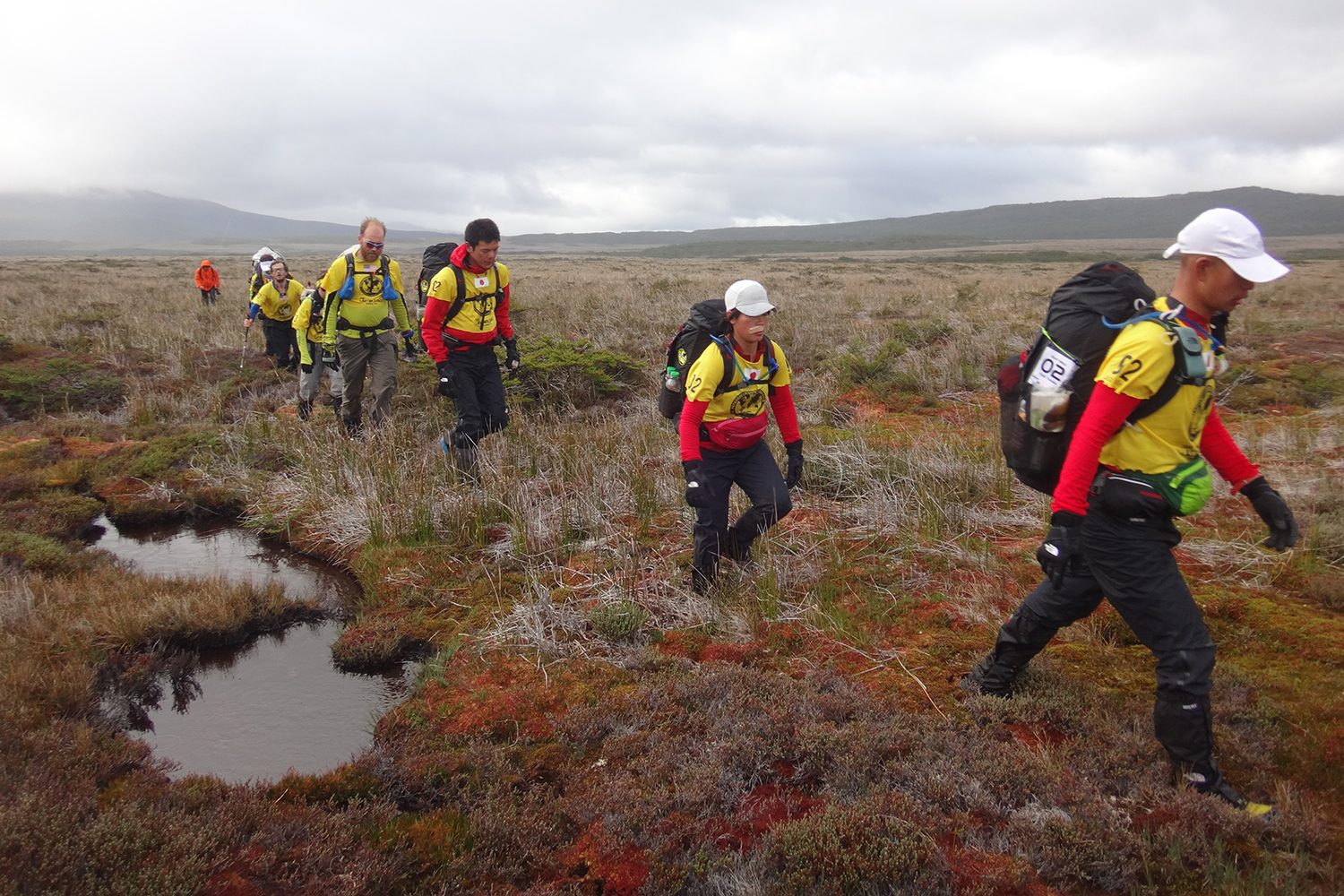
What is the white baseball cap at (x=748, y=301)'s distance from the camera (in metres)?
3.94

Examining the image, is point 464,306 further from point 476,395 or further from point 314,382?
point 314,382


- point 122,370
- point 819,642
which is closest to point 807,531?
point 819,642

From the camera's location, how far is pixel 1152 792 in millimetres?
2816

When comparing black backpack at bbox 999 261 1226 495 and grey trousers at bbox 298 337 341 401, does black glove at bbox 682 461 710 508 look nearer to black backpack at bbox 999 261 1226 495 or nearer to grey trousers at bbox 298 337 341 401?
black backpack at bbox 999 261 1226 495

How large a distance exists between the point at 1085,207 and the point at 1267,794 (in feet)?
726

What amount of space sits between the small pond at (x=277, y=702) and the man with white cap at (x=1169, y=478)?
323cm

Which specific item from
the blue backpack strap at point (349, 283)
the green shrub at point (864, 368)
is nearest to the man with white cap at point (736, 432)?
the blue backpack strap at point (349, 283)

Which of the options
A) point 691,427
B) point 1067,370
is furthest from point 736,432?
point 1067,370

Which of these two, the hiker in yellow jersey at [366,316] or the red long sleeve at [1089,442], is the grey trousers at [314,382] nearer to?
the hiker in yellow jersey at [366,316]

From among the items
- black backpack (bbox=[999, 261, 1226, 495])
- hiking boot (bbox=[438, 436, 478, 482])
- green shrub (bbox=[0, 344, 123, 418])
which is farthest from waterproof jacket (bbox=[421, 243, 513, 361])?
green shrub (bbox=[0, 344, 123, 418])

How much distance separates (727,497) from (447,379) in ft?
9.89

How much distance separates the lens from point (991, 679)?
354 cm

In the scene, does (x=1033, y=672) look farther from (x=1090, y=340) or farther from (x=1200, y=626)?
(x=1090, y=340)

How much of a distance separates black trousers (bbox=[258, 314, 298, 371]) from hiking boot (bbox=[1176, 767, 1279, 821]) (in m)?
10.7
